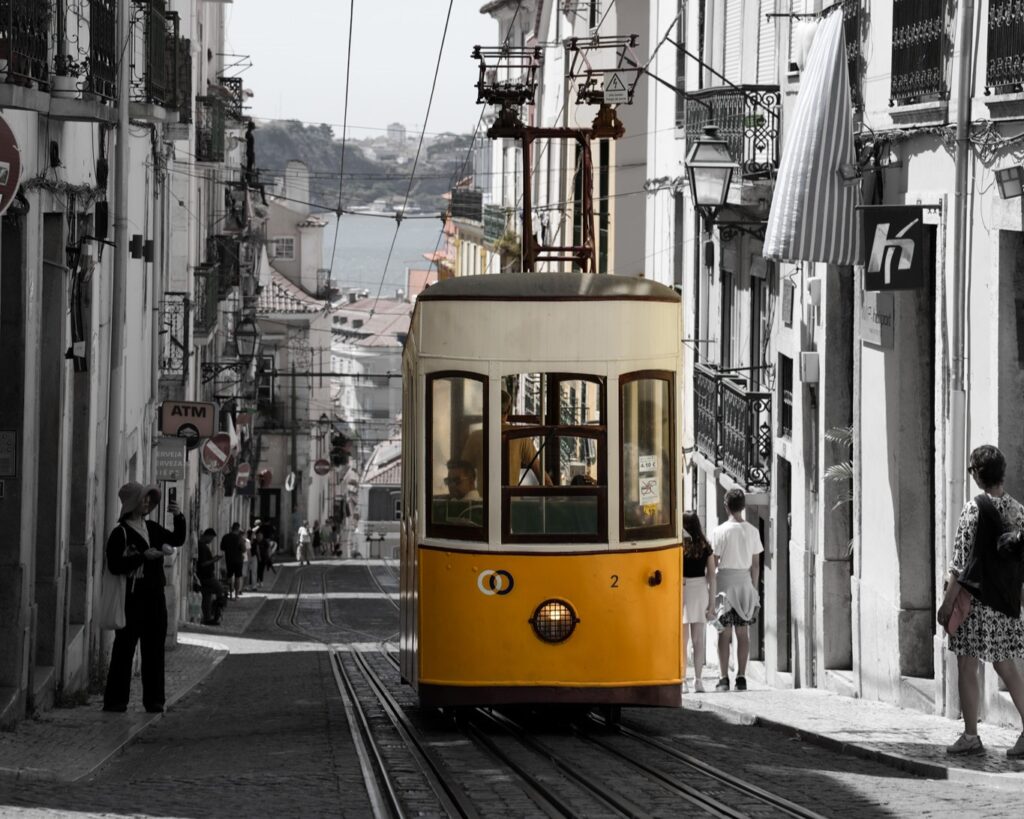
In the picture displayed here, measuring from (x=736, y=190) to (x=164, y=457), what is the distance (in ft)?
26.2

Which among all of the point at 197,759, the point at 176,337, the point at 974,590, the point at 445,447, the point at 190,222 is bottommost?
the point at 197,759

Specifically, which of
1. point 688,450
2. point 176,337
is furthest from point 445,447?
point 176,337

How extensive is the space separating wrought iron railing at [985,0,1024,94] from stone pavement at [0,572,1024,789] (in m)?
3.95

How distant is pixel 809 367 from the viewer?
59.4 ft

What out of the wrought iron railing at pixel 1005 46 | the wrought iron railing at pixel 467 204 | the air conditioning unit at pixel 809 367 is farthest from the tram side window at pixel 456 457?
the wrought iron railing at pixel 467 204

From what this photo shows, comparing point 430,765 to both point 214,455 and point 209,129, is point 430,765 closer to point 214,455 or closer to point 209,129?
point 214,455

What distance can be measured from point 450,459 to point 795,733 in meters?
2.79

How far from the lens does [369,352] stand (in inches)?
5207

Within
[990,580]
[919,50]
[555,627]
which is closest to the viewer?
[990,580]

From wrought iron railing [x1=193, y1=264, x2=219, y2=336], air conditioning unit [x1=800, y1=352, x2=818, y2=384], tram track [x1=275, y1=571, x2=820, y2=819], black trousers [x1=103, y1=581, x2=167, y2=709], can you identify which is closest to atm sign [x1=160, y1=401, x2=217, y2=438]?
air conditioning unit [x1=800, y1=352, x2=818, y2=384]

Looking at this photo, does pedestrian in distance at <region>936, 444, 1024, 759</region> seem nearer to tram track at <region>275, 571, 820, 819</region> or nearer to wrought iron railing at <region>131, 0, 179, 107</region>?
tram track at <region>275, 571, 820, 819</region>

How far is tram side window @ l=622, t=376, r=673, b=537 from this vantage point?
1239 centimetres

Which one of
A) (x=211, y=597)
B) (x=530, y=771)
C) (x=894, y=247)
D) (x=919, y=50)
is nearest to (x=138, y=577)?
(x=530, y=771)

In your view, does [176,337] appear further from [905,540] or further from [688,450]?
[905,540]
